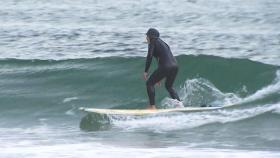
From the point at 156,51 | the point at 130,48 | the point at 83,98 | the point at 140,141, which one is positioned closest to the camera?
the point at 140,141

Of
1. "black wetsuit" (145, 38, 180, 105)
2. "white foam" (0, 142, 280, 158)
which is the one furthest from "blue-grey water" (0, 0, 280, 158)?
"black wetsuit" (145, 38, 180, 105)

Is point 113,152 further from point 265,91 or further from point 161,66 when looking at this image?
point 265,91

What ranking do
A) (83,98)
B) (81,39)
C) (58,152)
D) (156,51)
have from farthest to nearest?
(81,39) → (83,98) → (156,51) → (58,152)

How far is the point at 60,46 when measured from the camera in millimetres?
26516

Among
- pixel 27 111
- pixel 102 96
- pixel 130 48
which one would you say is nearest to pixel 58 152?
pixel 27 111

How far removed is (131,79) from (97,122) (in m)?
5.51

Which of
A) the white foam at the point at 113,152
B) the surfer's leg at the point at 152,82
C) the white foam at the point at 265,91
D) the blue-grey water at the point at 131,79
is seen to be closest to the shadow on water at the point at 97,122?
the blue-grey water at the point at 131,79

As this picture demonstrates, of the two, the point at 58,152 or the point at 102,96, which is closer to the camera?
the point at 58,152

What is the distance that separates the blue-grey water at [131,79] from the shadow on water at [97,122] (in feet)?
0.07

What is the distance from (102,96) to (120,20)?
14509 millimetres

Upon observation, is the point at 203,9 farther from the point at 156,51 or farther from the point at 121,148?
the point at 121,148

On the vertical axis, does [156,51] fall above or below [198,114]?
above

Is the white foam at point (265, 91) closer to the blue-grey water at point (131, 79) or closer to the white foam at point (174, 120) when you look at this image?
the blue-grey water at point (131, 79)

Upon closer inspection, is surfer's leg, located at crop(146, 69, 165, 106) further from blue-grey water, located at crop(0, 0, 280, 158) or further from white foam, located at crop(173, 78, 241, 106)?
white foam, located at crop(173, 78, 241, 106)
